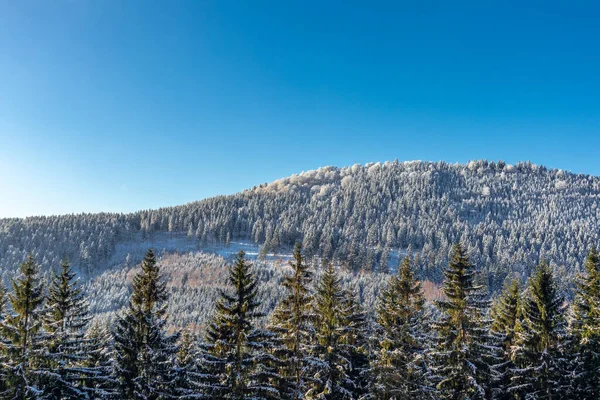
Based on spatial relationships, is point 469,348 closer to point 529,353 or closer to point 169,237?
point 529,353

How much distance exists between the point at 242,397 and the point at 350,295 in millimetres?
11052

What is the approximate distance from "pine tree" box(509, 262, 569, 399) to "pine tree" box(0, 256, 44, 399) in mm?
30410

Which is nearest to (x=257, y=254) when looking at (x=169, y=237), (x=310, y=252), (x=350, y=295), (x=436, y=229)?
(x=310, y=252)

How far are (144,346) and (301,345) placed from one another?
977 centimetres

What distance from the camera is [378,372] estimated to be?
2503cm

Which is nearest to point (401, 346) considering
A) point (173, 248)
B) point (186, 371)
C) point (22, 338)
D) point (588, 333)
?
point (588, 333)

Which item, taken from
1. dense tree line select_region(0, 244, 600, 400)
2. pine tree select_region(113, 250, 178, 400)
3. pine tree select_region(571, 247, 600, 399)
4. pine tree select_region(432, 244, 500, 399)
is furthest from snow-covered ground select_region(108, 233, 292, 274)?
pine tree select_region(432, 244, 500, 399)

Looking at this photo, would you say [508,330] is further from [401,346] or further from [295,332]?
[295,332]

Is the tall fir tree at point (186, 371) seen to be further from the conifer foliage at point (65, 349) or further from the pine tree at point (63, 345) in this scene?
the pine tree at point (63, 345)

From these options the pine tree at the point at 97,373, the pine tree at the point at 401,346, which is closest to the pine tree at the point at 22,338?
the pine tree at the point at 97,373

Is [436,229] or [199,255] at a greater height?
[436,229]

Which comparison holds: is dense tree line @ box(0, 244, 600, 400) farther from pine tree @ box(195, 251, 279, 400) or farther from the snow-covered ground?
the snow-covered ground

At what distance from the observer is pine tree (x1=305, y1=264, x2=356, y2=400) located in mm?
24078

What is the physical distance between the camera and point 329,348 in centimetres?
2430
